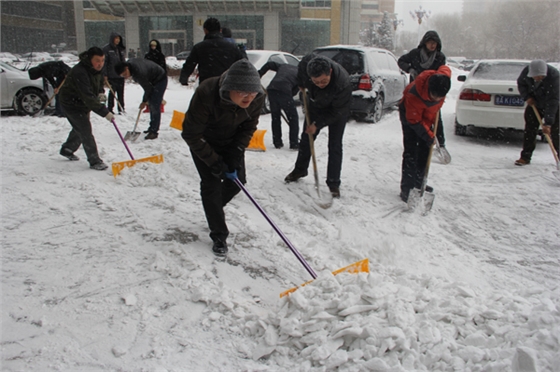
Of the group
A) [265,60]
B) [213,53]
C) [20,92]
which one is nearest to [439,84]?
[213,53]

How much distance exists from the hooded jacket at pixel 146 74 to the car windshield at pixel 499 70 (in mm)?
5688

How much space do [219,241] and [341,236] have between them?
1.16 meters

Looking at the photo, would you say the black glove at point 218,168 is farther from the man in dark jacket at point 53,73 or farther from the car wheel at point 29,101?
the car wheel at point 29,101

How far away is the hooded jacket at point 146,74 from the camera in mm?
6434

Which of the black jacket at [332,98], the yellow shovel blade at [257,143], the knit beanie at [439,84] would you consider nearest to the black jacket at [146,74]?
the yellow shovel blade at [257,143]

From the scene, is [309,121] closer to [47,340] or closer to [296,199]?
[296,199]

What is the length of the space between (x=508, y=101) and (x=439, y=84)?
3498mm

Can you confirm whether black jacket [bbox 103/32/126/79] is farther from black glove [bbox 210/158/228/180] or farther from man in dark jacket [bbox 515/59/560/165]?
man in dark jacket [bbox 515/59/560/165]

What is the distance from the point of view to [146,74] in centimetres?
657

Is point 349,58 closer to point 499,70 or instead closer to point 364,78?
point 364,78

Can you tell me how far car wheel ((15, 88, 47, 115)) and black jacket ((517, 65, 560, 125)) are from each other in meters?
9.63

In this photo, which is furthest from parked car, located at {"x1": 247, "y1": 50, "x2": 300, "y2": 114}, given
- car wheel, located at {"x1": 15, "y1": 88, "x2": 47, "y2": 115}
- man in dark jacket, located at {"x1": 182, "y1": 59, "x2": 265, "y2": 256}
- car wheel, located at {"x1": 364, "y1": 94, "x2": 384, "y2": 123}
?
man in dark jacket, located at {"x1": 182, "y1": 59, "x2": 265, "y2": 256}

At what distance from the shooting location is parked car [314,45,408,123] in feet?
26.9

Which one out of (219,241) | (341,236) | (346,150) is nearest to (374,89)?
(346,150)
